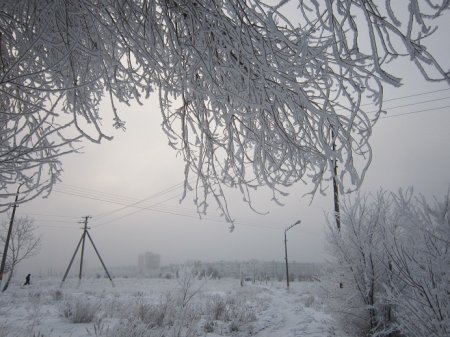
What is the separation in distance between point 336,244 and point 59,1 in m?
6.38

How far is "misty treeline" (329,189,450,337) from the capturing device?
10.6ft

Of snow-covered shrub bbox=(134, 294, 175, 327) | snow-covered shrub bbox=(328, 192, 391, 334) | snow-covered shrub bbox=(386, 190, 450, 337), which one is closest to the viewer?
snow-covered shrub bbox=(386, 190, 450, 337)

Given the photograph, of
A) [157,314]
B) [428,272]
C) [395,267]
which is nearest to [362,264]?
[395,267]

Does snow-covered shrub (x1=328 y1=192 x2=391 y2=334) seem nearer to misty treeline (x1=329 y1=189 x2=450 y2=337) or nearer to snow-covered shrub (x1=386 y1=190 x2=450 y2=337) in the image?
misty treeline (x1=329 y1=189 x2=450 y2=337)

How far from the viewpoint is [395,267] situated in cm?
466

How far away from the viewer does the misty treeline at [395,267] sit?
3221 millimetres

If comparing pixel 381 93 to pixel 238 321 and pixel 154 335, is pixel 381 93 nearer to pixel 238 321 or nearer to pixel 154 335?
pixel 154 335

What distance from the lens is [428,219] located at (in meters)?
3.47

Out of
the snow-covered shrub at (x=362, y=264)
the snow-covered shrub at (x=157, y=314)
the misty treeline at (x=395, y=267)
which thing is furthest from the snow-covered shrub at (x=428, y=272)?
the snow-covered shrub at (x=157, y=314)

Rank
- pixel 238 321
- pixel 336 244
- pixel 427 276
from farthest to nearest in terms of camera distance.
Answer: pixel 238 321
pixel 336 244
pixel 427 276

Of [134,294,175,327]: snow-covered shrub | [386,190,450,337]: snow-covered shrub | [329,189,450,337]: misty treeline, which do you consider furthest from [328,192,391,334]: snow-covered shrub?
[134,294,175,327]: snow-covered shrub

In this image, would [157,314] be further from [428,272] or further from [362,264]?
[428,272]

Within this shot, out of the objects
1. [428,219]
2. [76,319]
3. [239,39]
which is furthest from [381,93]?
[76,319]

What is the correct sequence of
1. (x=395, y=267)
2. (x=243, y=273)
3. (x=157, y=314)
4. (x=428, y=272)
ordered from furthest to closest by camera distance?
(x=243, y=273), (x=157, y=314), (x=395, y=267), (x=428, y=272)
